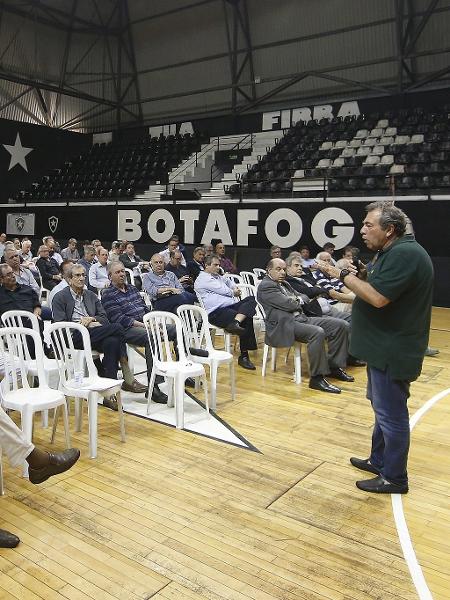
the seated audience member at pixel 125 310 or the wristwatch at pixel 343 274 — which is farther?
the seated audience member at pixel 125 310

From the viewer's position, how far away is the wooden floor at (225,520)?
209 cm

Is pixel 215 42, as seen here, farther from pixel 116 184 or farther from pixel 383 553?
pixel 383 553

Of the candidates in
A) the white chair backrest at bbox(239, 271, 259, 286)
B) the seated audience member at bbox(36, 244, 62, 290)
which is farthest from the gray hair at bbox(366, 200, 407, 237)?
the seated audience member at bbox(36, 244, 62, 290)

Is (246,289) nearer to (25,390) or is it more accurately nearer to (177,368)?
(177,368)

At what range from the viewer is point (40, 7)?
1534 cm

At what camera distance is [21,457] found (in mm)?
2367

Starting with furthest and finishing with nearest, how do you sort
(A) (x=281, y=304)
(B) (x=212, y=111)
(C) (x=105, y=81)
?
(C) (x=105, y=81) < (B) (x=212, y=111) < (A) (x=281, y=304)

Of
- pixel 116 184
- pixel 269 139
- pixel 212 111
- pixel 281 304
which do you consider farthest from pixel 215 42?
pixel 281 304

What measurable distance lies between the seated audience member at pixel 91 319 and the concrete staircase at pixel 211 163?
382 inches

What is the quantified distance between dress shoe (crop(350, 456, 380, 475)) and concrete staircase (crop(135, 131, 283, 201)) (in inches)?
436

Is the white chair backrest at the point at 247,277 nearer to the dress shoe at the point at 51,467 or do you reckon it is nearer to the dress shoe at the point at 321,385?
the dress shoe at the point at 321,385

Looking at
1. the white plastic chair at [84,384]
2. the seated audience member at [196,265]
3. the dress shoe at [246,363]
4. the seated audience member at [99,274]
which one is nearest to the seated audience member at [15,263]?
the seated audience member at [99,274]

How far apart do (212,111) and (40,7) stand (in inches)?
227

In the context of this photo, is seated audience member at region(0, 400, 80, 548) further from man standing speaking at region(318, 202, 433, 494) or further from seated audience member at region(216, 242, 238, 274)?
seated audience member at region(216, 242, 238, 274)
